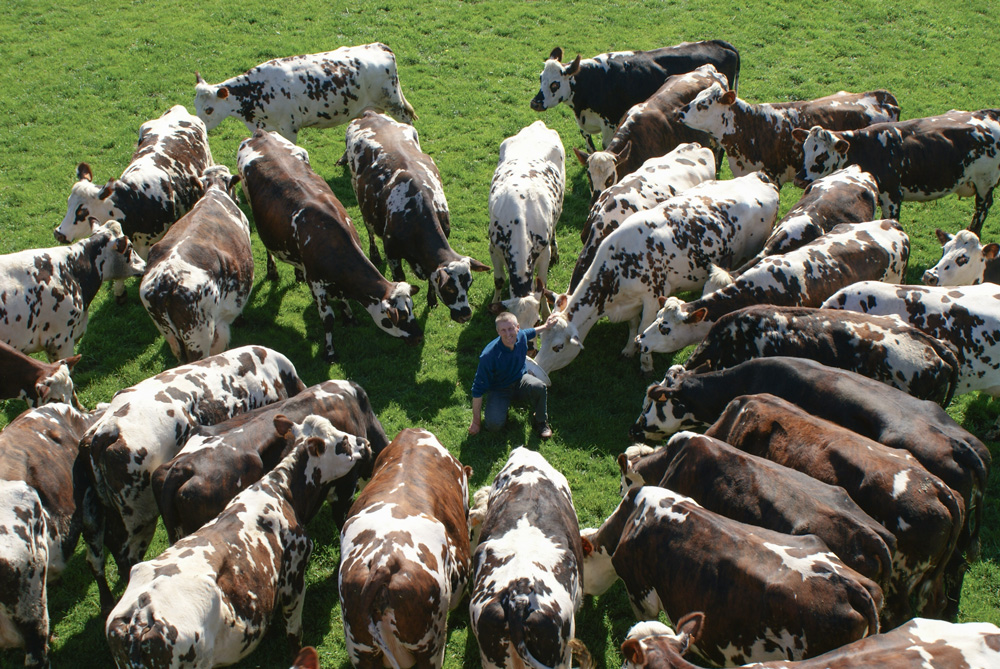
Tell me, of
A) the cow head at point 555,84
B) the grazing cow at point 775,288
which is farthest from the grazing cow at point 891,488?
the cow head at point 555,84

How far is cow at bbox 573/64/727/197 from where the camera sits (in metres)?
12.2

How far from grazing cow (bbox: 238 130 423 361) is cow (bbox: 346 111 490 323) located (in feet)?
1.89

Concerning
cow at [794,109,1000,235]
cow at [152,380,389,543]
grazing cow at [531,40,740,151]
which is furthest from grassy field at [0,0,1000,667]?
cow at [152,380,389,543]

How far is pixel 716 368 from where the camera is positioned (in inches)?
355

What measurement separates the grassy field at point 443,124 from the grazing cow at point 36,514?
55 centimetres

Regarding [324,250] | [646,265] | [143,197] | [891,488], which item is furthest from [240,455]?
[143,197]

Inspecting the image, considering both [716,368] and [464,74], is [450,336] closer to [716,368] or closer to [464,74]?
[716,368]

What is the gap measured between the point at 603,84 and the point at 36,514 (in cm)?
1184

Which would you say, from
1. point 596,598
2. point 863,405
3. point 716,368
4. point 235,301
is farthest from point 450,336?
point 863,405

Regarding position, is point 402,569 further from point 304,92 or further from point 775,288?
point 304,92

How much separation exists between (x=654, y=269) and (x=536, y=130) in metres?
3.98

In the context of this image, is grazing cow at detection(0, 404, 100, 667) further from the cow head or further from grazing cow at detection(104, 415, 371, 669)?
the cow head

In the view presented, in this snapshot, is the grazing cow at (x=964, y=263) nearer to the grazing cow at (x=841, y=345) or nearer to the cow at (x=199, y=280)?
the grazing cow at (x=841, y=345)

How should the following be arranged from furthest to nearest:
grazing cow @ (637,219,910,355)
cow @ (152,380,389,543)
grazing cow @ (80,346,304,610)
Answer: grazing cow @ (637,219,910,355), grazing cow @ (80,346,304,610), cow @ (152,380,389,543)
